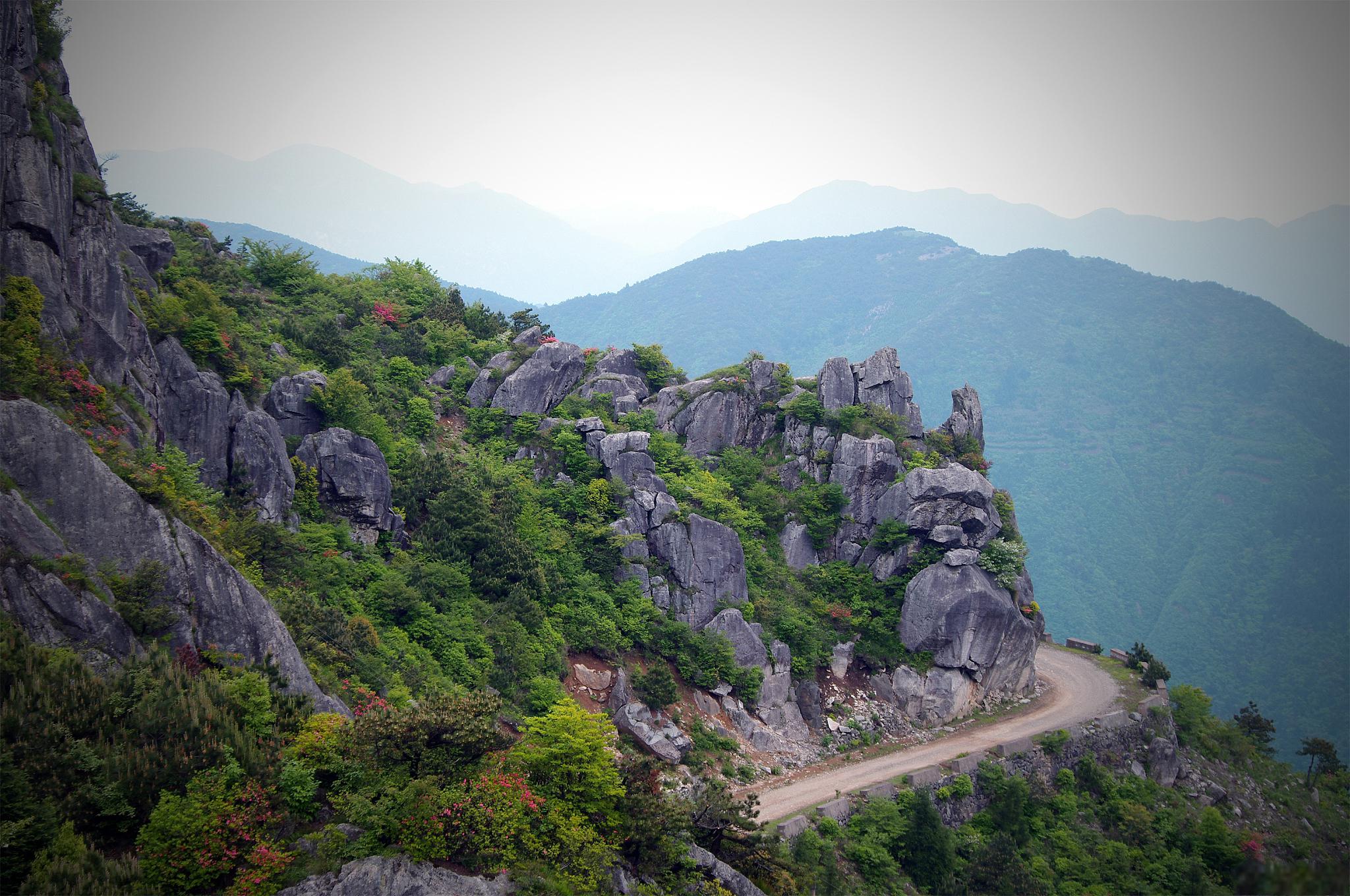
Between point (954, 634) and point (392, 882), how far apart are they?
85.3 feet

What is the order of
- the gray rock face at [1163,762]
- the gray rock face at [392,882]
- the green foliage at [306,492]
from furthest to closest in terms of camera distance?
1. the gray rock face at [1163,762]
2. the green foliage at [306,492]
3. the gray rock face at [392,882]

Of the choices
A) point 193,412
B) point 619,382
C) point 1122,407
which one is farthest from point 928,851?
point 1122,407

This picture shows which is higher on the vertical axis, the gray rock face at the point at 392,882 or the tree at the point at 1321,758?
the gray rock face at the point at 392,882

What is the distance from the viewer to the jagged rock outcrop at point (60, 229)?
16.0m

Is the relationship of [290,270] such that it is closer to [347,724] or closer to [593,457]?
[593,457]

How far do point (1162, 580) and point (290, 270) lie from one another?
104m

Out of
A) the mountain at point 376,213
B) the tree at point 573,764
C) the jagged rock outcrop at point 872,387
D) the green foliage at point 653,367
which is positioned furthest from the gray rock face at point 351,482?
the mountain at point 376,213

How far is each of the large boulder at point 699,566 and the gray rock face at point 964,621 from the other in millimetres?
7823

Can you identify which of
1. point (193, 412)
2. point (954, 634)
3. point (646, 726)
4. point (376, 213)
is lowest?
point (646, 726)

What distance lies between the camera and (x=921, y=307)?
14488 centimetres

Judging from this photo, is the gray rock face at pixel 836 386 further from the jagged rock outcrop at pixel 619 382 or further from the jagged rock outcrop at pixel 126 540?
the jagged rock outcrop at pixel 126 540

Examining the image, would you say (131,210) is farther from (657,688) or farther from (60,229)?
(657,688)

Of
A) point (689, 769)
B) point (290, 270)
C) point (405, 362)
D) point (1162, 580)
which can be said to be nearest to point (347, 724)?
point (689, 769)

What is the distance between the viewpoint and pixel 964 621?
30.6 metres
